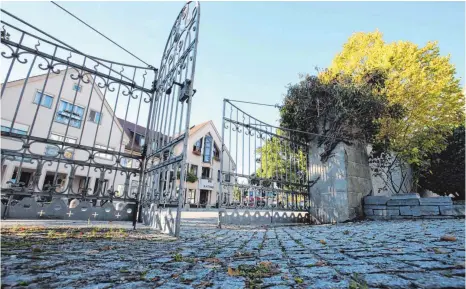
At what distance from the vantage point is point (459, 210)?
18.2ft

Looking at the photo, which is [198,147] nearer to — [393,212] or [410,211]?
[393,212]

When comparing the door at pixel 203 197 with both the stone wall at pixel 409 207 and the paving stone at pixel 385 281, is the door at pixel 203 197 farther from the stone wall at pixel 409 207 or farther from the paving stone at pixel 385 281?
the paving stone at pixel 385 281

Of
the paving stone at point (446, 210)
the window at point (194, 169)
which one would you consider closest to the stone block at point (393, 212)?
the paving stone at point (446, 210)

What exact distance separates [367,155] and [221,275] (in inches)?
270

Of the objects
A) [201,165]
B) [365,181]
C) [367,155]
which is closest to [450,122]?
[367,155]

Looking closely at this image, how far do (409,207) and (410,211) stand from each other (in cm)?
10

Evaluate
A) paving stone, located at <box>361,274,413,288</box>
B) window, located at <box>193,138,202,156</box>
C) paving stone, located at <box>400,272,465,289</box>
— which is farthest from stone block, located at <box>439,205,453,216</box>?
window, located at <box>193,138,202,156</box>

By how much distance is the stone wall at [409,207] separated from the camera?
5582 millimetres

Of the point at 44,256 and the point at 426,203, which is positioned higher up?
the point at 426,203

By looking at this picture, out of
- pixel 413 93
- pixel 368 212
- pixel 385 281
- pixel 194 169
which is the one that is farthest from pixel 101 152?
pixel 194 169

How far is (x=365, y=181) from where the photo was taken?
6.43 m

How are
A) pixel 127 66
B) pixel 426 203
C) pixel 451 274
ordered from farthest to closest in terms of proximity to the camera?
pixel 426 203 → pixel 127 66 → pixel 451 274

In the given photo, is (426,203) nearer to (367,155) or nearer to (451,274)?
(367,155)

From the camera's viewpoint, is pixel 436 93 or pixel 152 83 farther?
pixel 436 93
